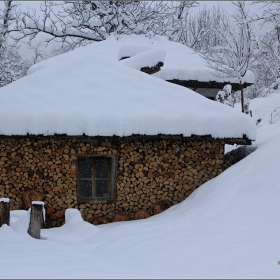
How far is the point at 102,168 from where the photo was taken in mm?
7031

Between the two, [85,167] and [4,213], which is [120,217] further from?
[4,213]

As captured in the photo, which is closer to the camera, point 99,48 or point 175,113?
point 175,113

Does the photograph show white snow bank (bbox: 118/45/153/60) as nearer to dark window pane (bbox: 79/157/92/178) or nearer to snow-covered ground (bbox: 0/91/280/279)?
dark window pane (bbox: 79/157/92/178)

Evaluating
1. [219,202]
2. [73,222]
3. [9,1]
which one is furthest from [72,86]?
[9,1]

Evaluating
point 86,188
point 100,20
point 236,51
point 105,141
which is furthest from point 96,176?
point 100,20

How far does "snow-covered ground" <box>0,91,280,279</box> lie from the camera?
342cm

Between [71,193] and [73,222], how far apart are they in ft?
3.18

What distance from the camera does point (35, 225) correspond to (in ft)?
16.3

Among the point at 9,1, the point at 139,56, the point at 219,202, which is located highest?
the point at 9,1

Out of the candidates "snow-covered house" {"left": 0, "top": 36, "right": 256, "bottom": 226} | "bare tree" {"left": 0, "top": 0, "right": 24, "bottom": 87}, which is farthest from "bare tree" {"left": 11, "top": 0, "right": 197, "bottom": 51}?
"snow-covered house" {"left": 0, "top": 36, "right": 256, "bottom": 226}

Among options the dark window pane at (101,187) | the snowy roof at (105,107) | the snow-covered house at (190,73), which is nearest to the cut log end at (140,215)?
the dark window pane at (101,187)

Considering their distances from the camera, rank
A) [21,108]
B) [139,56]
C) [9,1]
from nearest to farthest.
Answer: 1. [21,108]
2. [139,56]
3. [9,1]

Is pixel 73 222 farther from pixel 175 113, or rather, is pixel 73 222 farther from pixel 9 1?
pixel 9 1

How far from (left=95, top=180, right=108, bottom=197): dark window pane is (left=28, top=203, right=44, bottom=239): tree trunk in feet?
6.93
